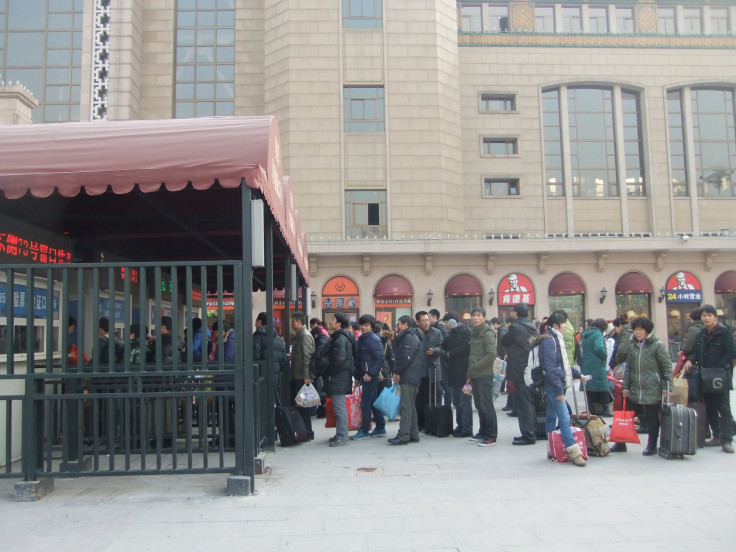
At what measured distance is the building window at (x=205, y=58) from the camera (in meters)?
32.5

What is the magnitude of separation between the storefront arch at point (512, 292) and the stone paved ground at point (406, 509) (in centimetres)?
1951

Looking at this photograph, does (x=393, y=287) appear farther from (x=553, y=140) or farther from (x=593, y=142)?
(x=593, y=142)

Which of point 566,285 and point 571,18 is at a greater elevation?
point 571,18

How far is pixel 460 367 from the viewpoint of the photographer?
946cm

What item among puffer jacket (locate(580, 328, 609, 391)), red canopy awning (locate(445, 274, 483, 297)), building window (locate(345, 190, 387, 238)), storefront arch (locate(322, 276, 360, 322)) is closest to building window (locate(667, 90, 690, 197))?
red canopy awning (locate(445, 274, 483, 297))

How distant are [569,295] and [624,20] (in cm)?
1871

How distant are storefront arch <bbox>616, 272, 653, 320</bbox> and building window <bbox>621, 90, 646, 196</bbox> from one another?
311 inches

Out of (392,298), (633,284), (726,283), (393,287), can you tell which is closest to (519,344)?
(393,287)

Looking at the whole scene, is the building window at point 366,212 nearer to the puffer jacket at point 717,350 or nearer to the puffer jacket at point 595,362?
the puffer jacket at point 595,362

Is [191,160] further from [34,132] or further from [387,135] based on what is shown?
[387,135]

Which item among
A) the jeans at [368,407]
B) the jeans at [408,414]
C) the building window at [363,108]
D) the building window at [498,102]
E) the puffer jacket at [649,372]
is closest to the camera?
the puffer jacket at [649,372]

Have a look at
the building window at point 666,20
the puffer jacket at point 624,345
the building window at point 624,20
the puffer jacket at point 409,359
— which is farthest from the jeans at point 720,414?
the building window at point 666,20

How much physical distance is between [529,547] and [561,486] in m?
1.94

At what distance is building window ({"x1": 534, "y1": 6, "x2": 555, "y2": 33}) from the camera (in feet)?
116
